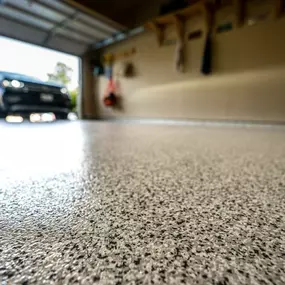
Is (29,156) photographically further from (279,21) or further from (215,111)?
(279,21)

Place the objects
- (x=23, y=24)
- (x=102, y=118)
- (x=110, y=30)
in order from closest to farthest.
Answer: (x=23, y=24)
(x=110, y=30)
(x=102, y=118)

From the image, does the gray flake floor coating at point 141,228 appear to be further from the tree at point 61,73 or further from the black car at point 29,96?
the tree at point 61,73

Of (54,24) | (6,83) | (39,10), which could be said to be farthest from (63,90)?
(39,10)

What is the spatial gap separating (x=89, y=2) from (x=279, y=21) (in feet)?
11.9

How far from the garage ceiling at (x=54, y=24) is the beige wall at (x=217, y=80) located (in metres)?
0.82

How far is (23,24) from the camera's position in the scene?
4301 millimetres

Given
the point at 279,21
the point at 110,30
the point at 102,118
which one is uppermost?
the point at 110,30

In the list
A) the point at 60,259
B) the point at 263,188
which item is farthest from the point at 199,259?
the point at 263,188

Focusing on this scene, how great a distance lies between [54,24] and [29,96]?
1890 millimetres

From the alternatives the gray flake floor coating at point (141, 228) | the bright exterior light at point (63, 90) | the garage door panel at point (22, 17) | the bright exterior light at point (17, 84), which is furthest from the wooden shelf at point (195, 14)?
the gray flake floor coating at point (141, 228)

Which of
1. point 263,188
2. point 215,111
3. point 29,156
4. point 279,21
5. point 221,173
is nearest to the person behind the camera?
point 263,188

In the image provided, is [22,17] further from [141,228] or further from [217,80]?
[141,228]

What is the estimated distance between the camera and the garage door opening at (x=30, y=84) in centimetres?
362

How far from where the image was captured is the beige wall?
338 centimetres
